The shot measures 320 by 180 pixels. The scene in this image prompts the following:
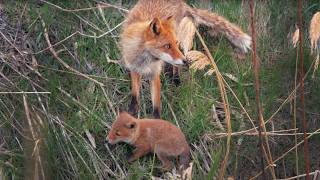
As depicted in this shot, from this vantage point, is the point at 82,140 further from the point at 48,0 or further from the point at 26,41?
the point at 48,0

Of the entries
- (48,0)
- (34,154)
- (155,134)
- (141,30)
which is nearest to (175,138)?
(155,134)

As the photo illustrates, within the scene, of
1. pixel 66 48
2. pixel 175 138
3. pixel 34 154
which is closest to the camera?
pixel 34 154

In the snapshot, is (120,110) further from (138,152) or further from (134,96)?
(138,152)

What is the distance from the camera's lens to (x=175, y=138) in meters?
4.92

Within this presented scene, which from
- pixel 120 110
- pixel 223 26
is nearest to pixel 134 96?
pixel 120 110

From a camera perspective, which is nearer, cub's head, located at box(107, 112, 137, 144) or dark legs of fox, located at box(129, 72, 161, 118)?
cub's head, located at box(107, 112, 137, 144)

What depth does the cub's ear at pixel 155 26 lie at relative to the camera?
531cm

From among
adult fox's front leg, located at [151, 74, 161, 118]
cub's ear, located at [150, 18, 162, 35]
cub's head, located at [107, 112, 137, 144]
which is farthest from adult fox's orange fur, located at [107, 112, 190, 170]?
cub's ear, located at [150, 18, 162, 35]

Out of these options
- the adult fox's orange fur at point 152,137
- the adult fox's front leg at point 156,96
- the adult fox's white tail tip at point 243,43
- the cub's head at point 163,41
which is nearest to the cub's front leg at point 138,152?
the adult fox's orange fur at point 152,137

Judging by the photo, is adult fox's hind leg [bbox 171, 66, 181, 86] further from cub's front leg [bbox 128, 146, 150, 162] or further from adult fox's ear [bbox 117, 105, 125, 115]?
cub's front leg [bbox 128, 146, 150, 162]

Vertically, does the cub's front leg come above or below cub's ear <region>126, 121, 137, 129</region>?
below

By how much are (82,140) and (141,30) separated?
3.94 feet

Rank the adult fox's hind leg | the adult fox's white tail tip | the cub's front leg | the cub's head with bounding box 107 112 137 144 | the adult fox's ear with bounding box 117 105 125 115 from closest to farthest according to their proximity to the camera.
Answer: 1. the cub's head with bounding box 107 112 137 144
2. the cub's front leg
3. the adult fox's ear with bounding box 117 105 125 115
4. the adult fox's hind leg
5. the adult fox's white tail tip

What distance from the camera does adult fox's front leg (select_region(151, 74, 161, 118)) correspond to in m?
5.37
